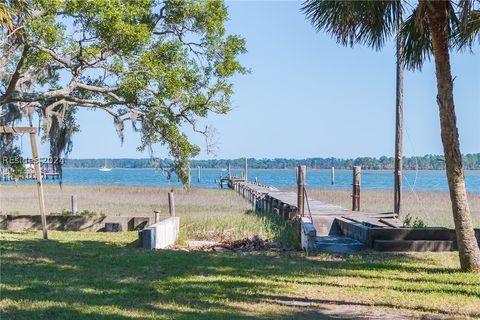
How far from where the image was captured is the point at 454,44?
998cm

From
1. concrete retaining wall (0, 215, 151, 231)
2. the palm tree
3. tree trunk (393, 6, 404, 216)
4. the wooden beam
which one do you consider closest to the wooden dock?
tree trunk (393, 6, 404, 216)

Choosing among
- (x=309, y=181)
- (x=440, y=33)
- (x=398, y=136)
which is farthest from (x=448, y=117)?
(x=309, y=181)

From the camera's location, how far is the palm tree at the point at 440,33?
8.86 meters

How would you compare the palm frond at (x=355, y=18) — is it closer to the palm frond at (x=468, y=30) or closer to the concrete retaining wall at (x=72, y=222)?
the palm frond at (x=468, y=30)

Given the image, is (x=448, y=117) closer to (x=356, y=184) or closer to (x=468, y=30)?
(x=468, y=30)

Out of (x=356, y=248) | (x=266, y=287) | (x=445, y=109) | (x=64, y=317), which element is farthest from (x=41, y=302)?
(x=356, y=248)

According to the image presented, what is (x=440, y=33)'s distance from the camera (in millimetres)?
8844

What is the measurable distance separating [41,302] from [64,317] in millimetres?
772

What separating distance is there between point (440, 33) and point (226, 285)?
4388 mm

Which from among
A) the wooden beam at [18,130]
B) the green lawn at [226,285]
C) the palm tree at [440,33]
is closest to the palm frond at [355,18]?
the palm tree at [440,33]

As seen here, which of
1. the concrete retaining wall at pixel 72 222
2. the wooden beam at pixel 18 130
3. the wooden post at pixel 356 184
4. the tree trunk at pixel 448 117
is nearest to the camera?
the tree trunk at pixel 448 117

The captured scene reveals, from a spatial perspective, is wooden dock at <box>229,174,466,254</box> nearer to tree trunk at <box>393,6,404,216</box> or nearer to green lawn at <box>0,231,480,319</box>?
green lawn at <box>0,231,480,319</box>

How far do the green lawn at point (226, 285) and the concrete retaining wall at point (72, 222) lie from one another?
19.0 ft

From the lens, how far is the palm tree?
8859 millimetres
